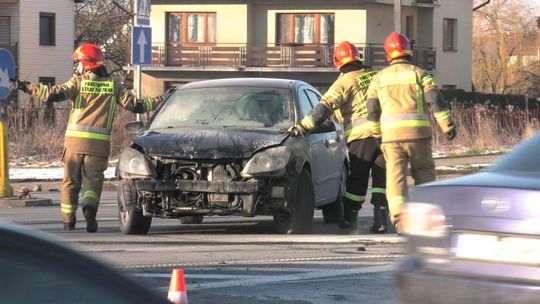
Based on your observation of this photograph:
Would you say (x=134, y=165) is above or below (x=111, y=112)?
below

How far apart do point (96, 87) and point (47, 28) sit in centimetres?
4353

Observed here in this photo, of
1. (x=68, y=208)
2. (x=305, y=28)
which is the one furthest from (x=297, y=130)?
(x=305, y=28)

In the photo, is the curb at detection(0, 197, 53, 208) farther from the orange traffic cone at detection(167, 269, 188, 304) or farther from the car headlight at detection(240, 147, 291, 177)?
the orange traffic cone at detection(167, 269, 188, 304)

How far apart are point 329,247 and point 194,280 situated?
227 centimetres

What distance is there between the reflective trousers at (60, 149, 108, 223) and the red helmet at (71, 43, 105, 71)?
2.91 feet

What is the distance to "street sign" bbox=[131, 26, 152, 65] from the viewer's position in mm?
18078

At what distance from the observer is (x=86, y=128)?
37.4 ft

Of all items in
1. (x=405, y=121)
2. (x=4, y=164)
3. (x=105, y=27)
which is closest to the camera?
(x=405, y=121)

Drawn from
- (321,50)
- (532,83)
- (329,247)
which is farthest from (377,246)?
(532,83)

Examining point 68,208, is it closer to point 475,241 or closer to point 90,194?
point 90,194

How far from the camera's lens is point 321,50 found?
51219 mm

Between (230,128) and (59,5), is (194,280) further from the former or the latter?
(59,5)

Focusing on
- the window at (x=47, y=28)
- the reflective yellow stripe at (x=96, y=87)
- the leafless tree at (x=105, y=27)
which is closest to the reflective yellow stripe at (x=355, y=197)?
the reflective yellow stripe at (x=96, y=87)

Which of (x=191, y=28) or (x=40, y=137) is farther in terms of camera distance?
(x=191, y=28)
